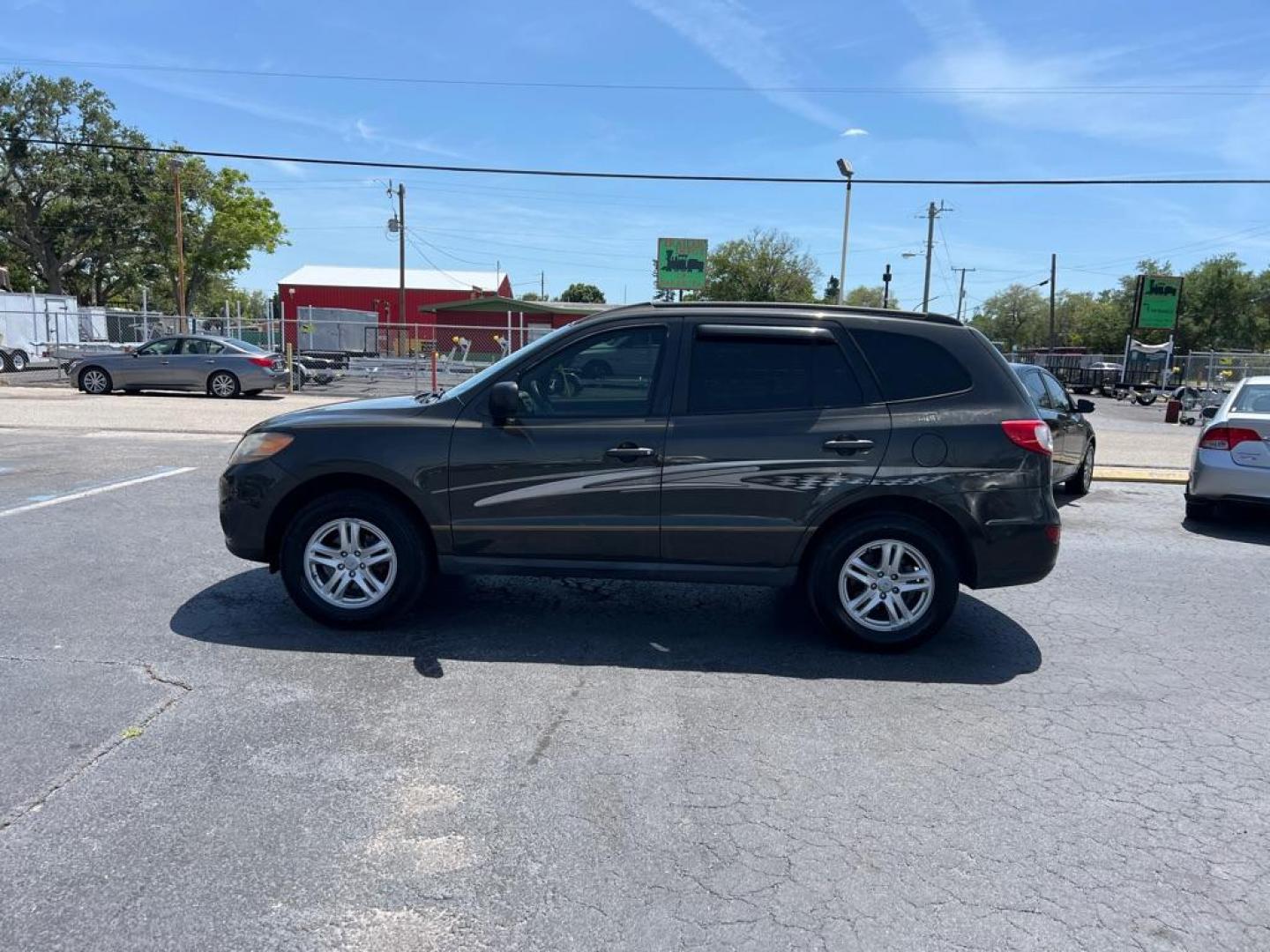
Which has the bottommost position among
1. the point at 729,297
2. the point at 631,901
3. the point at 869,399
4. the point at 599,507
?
the point at 631,901

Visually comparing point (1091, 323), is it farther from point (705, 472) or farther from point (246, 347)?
point (705, 472)

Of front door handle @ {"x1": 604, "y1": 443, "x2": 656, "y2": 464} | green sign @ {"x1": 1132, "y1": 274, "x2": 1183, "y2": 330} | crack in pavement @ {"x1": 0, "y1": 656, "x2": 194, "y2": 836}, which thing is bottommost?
crack in pavement @ {"x1": 0, "y1": 656, "x2": 194, "y2": 836}

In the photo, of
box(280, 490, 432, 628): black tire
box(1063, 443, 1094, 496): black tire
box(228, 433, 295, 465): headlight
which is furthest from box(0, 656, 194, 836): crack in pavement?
box(1063, 443, 1094, 496): black tire

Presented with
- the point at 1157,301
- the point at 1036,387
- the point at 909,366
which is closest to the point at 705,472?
the point at 909,366

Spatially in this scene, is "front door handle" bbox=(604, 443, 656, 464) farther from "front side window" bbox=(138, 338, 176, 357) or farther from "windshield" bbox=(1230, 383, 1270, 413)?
"front side window" bbox=(138, 338, 176, 357)

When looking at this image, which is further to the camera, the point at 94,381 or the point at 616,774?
the point at 94,381

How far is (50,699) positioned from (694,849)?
300cm

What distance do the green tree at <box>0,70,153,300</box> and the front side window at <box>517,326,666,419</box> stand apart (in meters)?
53.3

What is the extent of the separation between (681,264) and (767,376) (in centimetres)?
4052

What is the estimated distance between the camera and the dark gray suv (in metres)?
4.67

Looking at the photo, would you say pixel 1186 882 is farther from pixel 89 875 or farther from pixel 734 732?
pixel 89 875

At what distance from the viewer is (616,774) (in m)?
3.45

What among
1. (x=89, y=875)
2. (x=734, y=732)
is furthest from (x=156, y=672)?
(x=734, y=732)

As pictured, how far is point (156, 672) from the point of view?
429 cm
